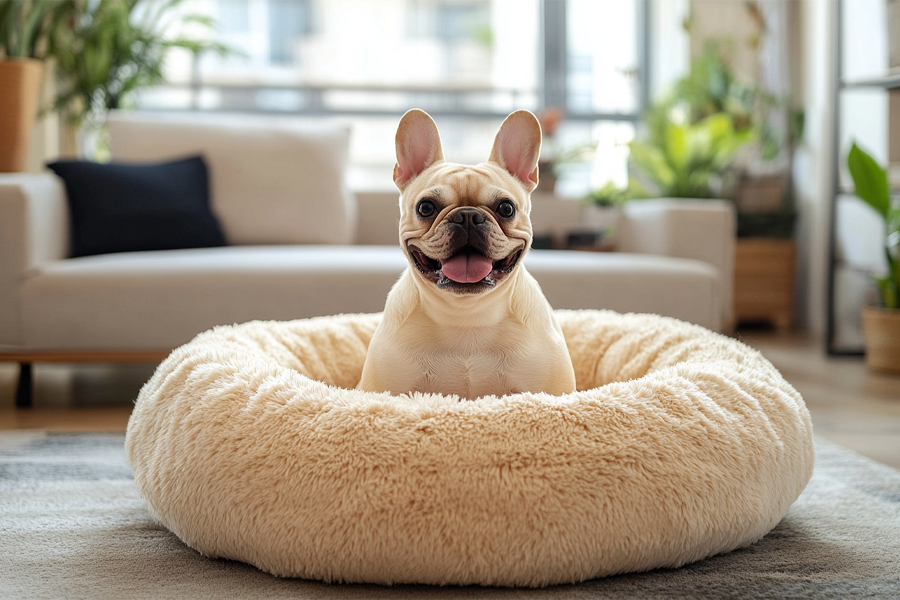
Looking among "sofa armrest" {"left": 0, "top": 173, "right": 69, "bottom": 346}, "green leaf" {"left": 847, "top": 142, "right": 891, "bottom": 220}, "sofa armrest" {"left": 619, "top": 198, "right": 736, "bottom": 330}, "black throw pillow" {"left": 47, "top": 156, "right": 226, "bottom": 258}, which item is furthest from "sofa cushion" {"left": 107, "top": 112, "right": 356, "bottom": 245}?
"green leaf" {"left": 847, "top": 142, "right": 891, "bottom": 220}

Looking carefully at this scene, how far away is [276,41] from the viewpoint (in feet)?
18.7

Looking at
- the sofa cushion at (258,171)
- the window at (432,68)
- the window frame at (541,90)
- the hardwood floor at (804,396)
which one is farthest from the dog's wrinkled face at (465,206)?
the window frame at (541,90)

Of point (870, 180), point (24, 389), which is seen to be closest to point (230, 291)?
point (24, 389)

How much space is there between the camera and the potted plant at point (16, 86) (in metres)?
3.27

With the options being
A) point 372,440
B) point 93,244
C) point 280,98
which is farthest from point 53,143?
point 372,440

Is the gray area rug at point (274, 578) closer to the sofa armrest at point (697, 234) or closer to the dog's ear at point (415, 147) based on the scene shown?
the dog's ear at point (415, 147)

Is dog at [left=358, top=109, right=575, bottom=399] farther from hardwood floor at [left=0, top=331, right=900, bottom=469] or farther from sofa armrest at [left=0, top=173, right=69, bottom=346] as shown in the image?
sofa armrest at [left=0, top=173, right=69, bottom=346]

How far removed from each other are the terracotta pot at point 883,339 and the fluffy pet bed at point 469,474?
221cm

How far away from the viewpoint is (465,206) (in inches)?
59.7

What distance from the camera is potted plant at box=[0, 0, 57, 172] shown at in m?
3.27

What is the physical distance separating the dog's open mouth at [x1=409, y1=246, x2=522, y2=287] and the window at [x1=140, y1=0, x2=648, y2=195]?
14.2 ft

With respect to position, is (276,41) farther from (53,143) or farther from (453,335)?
(453,335)

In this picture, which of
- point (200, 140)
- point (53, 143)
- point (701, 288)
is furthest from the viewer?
point (53, 143)

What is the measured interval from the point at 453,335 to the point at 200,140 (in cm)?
221
